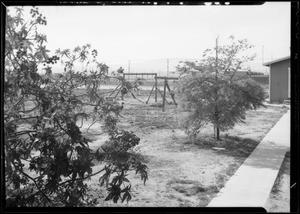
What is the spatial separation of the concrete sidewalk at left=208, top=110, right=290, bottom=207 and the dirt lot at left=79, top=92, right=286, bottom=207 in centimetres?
21

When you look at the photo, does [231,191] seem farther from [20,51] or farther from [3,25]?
[3,25]

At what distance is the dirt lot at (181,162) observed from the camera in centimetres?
483

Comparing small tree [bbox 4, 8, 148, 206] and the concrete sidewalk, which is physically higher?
small tree [bbox 4, 8, 148, 206]

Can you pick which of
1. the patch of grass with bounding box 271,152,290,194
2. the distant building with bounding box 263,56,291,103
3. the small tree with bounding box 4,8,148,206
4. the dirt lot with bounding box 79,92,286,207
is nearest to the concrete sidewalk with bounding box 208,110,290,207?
the patch of grass with bounding box 271,152,290,194

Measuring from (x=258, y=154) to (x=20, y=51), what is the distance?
601cm

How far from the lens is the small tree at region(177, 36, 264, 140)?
8414 mm

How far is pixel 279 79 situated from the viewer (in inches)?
847

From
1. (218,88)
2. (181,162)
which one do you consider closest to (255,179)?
(181,162)

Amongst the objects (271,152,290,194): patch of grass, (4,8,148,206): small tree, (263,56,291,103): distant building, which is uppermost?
(263,56,291,103): distant building

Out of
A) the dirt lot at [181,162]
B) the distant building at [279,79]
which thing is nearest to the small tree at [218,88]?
the dirt lot at [181,162]

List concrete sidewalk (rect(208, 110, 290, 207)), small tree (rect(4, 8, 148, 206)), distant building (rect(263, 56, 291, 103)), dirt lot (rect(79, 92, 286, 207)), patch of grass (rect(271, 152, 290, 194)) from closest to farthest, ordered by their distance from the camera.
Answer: small tree (rect(4, 8, 148, 206)), concrete sidewalk (rect(208, 110, 290, 207)), dirt lot (rect(79, 92, 286, 207)), patch of grass (rect(271, 152, 290, 194)), distant building (rect(263, 56, 291, 103))

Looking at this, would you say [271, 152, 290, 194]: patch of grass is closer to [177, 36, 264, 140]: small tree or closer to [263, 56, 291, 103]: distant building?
[177, 36, 264, 140]: small tree

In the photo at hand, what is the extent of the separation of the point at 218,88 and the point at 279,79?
14795mm

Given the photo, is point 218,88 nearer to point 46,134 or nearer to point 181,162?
point 181,162
